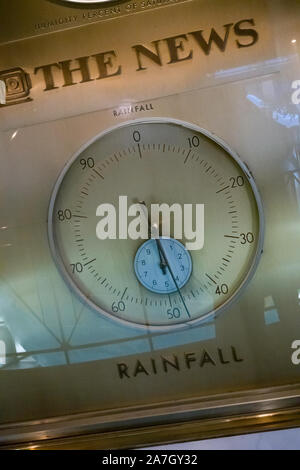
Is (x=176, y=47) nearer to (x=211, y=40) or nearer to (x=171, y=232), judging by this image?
(x=211, y=40)

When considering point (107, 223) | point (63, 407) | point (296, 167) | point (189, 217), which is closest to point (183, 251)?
point (189, 217)

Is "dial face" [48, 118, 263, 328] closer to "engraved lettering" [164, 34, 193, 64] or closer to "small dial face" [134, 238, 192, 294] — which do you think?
"small dial face" [134, 238, 192, 294]

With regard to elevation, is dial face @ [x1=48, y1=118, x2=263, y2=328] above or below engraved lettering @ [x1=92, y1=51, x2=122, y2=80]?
below

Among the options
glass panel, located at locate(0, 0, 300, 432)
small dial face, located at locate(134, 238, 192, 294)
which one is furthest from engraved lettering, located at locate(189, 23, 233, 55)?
small dial face, located at locate(134, 238, 192, 294)

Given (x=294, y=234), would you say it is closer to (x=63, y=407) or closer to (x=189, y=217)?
(x=189, y=217)

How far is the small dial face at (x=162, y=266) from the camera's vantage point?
1124 millimetres

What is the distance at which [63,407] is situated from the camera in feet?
3.74

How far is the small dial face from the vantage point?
112 centimetres

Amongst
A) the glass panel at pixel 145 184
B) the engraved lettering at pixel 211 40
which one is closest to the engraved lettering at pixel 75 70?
the glass panel at pixel 145 184

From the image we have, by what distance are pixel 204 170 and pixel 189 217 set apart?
4.1 inches

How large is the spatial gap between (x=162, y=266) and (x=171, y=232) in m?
0.07

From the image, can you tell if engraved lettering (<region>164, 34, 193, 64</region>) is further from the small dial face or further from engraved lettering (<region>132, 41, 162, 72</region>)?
the small dial face

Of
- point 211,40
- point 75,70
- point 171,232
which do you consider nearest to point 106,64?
point 75,70

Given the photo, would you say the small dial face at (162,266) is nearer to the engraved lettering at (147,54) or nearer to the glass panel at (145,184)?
the glass panel at (145,184)
